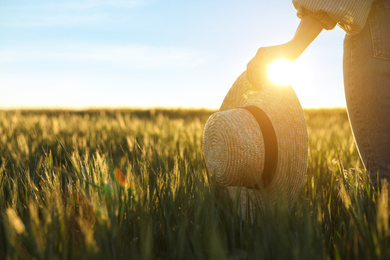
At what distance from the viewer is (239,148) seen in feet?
4.44

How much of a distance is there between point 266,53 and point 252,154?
0.42 meters

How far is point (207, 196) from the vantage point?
108cm

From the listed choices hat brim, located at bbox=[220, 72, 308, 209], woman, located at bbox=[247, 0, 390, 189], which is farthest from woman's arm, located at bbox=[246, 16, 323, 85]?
hat brim, located at bbox=[220, 72, 308, 209]

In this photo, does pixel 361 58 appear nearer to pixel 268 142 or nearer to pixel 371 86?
pixel 371 86

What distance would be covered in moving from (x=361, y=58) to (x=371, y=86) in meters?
0.13

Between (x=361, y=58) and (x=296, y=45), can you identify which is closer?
(x=296, y=45)

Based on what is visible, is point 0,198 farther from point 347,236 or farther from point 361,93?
point 361,93

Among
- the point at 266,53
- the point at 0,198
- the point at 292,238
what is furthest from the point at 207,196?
the point at 0,198

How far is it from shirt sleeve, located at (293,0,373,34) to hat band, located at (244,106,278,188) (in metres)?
0.44

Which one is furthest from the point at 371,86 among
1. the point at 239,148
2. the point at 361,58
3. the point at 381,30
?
the point at 239,148

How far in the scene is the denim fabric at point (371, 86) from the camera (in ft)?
4.50

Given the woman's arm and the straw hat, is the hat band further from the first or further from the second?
the woman's arm

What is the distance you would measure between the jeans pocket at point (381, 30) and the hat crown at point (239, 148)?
0.60 metres

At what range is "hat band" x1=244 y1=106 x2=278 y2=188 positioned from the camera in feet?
4.50
